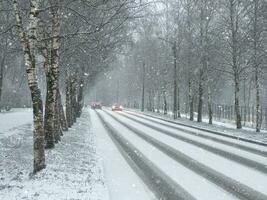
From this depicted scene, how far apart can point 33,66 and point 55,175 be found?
302 centimetres

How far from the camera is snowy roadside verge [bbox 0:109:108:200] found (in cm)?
1166

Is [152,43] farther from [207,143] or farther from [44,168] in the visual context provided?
[44,168]

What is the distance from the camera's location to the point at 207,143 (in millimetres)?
25609

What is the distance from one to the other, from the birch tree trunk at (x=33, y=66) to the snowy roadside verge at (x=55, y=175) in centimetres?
57

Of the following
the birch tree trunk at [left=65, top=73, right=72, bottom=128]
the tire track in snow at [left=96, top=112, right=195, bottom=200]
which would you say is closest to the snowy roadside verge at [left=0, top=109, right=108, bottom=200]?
the tire track in snow at [left=96, top=112, right=195, bottom=200]

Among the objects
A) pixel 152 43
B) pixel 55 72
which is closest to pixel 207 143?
pixel 55 72

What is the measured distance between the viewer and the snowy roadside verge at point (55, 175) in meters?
11.7

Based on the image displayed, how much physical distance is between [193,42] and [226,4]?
12.4 m

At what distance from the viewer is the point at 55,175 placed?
1395cm

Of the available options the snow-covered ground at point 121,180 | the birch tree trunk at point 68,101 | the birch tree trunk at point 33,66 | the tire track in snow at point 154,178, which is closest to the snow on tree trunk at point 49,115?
the snow-covered ground at point 121,180

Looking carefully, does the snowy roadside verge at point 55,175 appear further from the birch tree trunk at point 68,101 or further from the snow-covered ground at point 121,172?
the birch tree trunk at point 68,101

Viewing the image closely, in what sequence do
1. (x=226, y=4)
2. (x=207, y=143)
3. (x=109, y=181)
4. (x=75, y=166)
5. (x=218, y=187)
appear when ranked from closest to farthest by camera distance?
(x=218, y=187) → (x=109, y=181) → (x=75, y=166) → (x=207, y=143) → (x=226, y=4)

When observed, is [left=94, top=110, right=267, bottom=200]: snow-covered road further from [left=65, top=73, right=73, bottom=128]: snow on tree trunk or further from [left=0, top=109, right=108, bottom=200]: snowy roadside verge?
[left=65, top=73, right=73, bottom=128]: snow on tree trunk

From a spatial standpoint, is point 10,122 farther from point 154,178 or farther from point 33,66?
point 154,178
